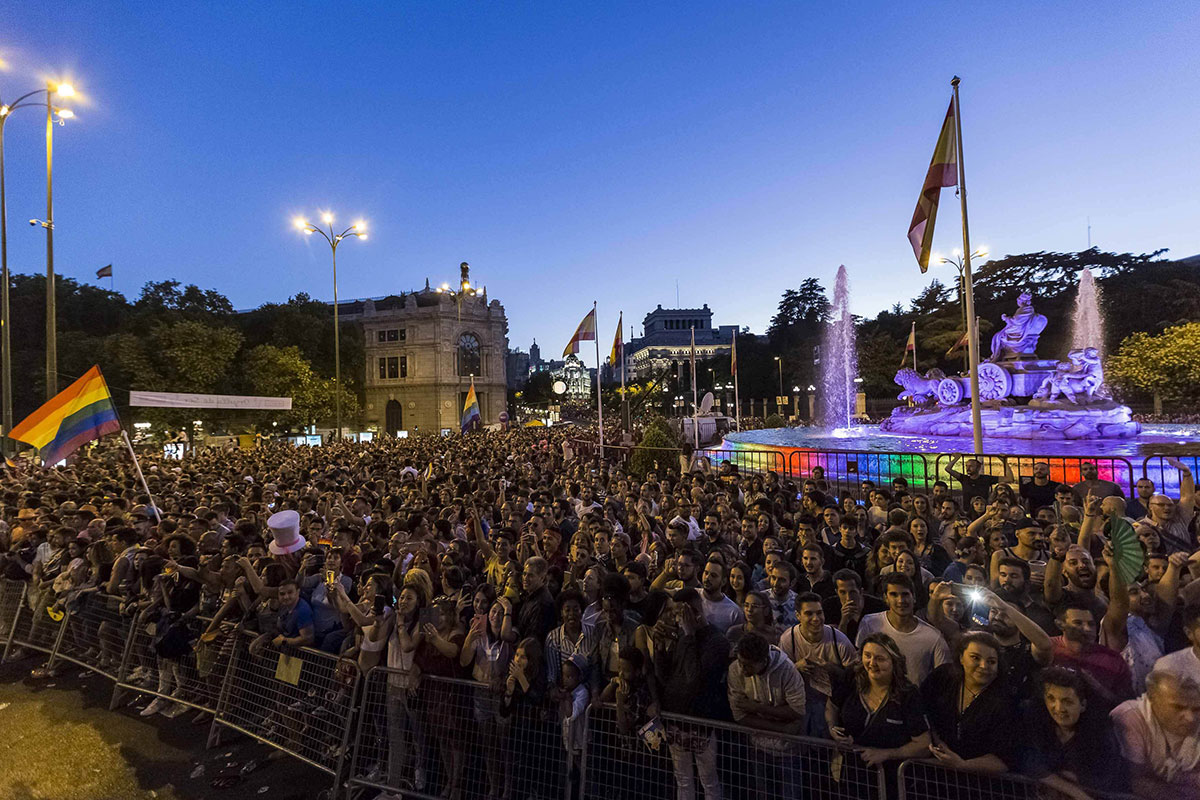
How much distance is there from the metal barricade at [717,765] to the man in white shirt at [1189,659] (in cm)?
137

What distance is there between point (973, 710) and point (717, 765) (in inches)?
57.3

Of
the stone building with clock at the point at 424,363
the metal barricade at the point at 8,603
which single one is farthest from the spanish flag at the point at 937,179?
the stone building with clock at the point at 424,363

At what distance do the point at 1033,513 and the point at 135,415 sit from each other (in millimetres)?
41300

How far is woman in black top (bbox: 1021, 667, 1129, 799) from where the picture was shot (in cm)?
275

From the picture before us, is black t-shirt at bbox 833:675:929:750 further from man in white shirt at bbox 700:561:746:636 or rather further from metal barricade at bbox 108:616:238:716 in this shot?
metal barricade at bbox 108:616:238:716

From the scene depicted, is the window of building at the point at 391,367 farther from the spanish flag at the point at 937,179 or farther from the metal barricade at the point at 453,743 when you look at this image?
the metal barricade at the point at 453,743

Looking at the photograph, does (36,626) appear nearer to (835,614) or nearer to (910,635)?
(835,614)

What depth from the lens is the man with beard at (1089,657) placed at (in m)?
3.25

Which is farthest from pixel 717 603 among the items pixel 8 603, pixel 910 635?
pixel 8 603

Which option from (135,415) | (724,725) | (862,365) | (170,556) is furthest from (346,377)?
(724,725)

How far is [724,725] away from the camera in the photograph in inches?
139

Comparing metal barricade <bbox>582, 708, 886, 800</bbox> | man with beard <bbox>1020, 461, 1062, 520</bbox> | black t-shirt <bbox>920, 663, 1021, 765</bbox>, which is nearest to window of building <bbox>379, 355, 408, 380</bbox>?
man with beard <bbox>1020, 461, 1062, 520</bbox>

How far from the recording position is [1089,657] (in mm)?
3314

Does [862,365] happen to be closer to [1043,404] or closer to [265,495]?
[1043,404]
